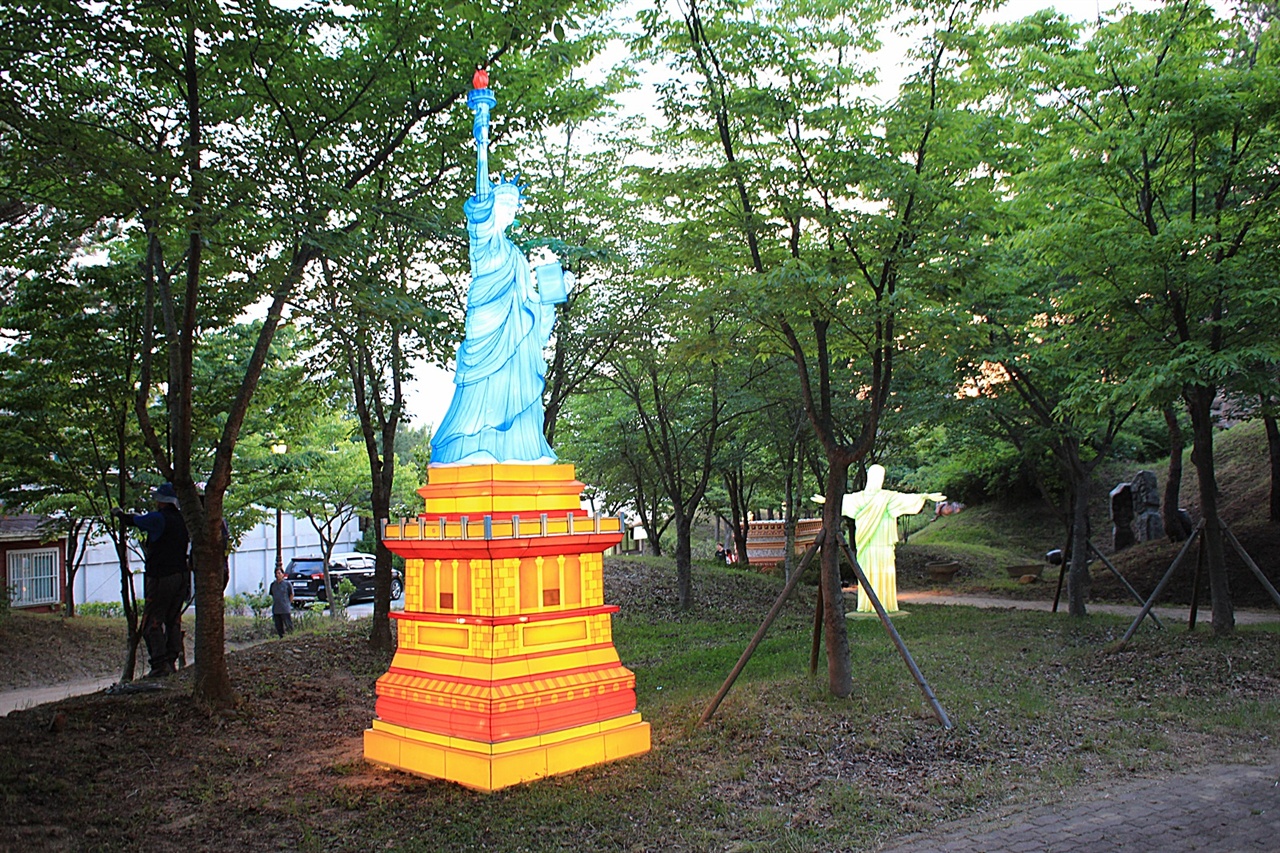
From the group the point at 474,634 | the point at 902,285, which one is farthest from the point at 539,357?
the point at 902,285

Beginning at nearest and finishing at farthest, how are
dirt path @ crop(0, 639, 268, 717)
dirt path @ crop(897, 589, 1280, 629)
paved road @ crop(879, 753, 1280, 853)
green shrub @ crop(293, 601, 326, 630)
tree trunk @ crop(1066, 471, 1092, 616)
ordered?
paved road @ crop(879, 753, 1280, 853) → dirt path @ crop(0, 639, 268, 717) → dirt path @ crop(897, 589, 1280, 629) → tree trunk @ crop(1066, 471, 1092, 616) → green shrub @ crop(293, 601, 326, 630)

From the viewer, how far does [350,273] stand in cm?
960

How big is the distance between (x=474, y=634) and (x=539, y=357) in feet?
9.15

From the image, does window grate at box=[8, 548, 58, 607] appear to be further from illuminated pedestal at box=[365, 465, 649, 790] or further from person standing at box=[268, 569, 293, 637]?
illuminated pedestal at box=[365, 465, 649, 790]

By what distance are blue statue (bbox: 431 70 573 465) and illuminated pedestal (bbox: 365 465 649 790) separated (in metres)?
0.38

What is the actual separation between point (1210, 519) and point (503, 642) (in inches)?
372

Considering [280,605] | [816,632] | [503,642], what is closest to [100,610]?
[280,605]

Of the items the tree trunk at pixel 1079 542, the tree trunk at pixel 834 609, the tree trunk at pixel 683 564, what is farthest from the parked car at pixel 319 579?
Result: the tree trunk at pixel 834 609

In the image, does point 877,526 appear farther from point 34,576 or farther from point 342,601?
point 34,576

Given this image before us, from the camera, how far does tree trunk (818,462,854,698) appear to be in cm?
916

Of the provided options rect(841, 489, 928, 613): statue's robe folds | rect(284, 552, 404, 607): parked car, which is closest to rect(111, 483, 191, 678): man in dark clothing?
rect(841, 489, 928, 613): statue's robe folds

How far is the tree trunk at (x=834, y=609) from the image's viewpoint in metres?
9.16

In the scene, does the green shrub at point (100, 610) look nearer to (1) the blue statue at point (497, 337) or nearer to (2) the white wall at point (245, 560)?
(2) the white wall at point (245, 560)

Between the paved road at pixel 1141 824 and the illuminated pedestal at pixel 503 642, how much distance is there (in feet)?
9.61
